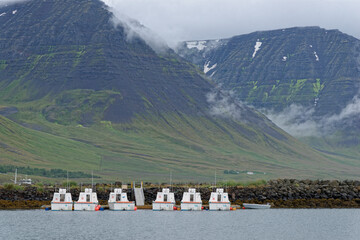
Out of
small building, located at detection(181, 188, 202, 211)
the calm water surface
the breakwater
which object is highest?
the breakwater

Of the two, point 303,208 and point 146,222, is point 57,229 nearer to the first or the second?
point 146,222

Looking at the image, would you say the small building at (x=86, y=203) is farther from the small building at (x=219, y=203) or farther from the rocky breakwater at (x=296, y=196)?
the small building at (x=219, y=203)

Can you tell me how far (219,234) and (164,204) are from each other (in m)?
35.2

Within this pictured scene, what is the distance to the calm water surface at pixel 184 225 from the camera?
4409 inches

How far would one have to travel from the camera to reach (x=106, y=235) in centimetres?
11119

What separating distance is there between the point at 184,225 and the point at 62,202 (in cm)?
3305

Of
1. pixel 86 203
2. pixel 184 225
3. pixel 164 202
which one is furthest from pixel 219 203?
pixel 86 203

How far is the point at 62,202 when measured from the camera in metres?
148

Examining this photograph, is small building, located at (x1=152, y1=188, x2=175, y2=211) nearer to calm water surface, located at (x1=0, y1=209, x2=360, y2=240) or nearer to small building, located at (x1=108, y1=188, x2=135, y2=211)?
calm water surface, located at (x1=0, y1=209, x2=360, y2=240)

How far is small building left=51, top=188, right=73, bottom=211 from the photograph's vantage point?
147m

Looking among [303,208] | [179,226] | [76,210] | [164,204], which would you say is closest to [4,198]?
[76,210]

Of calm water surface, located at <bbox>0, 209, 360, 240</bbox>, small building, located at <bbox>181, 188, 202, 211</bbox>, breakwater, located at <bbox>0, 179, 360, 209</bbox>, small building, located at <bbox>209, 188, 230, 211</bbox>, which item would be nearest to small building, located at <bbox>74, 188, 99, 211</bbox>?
calm water surface, located at <bbox>0, 209, 360, 240</bbox>

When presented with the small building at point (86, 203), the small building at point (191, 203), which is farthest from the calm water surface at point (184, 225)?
the small building at point (86, 203)

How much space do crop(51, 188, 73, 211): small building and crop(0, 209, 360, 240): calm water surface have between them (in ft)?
5.42
